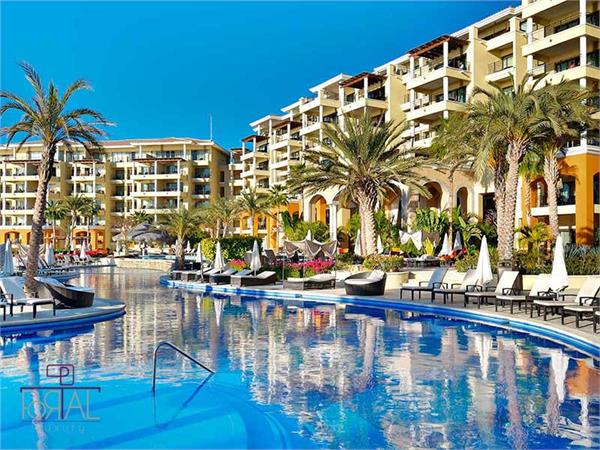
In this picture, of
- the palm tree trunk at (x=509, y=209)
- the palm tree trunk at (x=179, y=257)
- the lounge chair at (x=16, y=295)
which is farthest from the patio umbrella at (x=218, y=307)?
the palm tree trunk at (x=179, y=257)

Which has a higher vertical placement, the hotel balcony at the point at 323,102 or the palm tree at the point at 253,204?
the hotel balcony at the point at 323,102

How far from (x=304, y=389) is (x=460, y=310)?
8813 millimetres

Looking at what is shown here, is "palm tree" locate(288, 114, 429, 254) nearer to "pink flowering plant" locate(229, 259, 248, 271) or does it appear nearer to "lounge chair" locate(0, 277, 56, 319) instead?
"pink flowering plant" locate(229, 259, 248, 271)

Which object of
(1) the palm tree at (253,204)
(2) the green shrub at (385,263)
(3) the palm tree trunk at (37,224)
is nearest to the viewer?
(3) the palm tree trunk at (37,224)

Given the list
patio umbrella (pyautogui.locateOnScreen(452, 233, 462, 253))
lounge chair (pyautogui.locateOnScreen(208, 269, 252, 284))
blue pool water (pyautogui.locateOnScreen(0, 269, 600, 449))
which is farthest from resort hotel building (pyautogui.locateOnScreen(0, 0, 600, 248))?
blue pool water (pyautogui.locateOnScreen(0, 269, 600, 449))

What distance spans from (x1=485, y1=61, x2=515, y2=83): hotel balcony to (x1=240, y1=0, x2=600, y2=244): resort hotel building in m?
0.07

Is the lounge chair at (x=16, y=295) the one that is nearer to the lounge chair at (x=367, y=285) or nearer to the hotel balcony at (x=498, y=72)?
the lounge chair at (x=367, y=285)

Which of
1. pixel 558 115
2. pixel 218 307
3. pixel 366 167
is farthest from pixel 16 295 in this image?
pixel 558 115

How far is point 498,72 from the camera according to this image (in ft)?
131

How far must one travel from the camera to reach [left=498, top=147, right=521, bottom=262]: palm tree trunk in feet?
72.9

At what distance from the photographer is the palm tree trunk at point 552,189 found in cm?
2712

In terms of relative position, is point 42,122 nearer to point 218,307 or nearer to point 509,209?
point 218,307

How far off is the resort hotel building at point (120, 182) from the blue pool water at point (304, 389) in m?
67.3

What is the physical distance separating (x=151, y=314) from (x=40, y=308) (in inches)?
122
